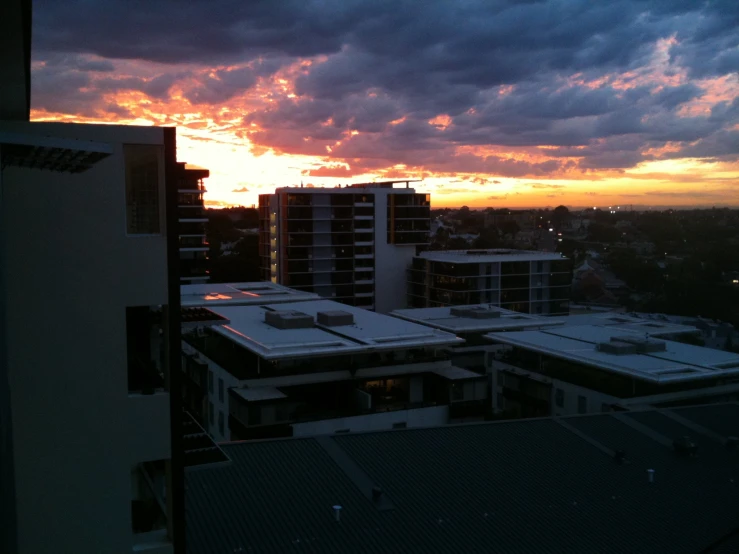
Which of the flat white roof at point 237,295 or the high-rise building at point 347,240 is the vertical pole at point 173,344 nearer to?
the flat white roof at point 237,295

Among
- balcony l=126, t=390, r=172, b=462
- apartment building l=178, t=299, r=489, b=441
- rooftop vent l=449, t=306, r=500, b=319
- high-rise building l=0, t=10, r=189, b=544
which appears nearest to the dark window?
balcony l=126, t=390, r=172, b=462

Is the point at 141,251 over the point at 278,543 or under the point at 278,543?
over

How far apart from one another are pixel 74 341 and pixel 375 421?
14279mm

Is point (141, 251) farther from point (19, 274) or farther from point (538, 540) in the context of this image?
point (538, 540)

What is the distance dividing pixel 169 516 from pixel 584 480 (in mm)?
9353

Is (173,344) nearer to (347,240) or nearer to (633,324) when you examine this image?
(633,324)

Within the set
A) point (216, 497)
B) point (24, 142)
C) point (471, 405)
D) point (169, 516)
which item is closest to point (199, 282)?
point (471, 405)

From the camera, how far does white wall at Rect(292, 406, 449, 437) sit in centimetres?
1864

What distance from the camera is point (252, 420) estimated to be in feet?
60.1

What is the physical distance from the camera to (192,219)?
35094mm

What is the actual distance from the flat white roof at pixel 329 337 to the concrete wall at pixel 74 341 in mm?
13598

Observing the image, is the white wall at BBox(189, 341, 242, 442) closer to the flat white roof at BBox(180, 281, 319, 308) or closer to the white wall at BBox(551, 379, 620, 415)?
the flat white roof at BBox(180, 281, 319, 308)

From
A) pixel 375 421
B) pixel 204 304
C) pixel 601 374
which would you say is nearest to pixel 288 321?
pixel 375 421

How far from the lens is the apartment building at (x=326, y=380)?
747 inches
